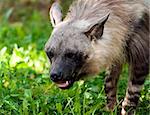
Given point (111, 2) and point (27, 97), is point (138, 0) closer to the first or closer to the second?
point (111, 2)

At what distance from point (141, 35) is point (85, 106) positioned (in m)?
0.97

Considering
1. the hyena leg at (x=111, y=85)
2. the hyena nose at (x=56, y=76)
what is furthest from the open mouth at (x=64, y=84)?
the hyena leg at (x=111, y=85)

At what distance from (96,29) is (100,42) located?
167 millimetres

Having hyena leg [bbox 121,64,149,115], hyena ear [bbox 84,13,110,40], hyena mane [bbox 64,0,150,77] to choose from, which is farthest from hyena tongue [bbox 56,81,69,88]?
hyena leg [bbox 121,64,149,115]

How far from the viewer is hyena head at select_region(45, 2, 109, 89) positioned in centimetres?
612

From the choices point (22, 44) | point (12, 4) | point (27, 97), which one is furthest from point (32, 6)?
point (27, 97)

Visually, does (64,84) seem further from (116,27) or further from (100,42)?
(116,27)

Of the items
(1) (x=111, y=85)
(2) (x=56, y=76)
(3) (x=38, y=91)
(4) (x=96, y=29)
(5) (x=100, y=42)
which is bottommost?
(1) (x=111, y=85)

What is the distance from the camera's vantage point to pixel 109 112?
22.5 feet

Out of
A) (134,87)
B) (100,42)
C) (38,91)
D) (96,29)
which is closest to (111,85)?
(134,87)

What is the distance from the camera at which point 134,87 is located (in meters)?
6.78

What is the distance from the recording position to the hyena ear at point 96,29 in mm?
6191

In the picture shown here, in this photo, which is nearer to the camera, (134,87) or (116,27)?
(116,27)

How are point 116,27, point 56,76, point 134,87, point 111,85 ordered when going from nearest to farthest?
point 56,76 < point 116,27 < point 134,87 < point 111,85
